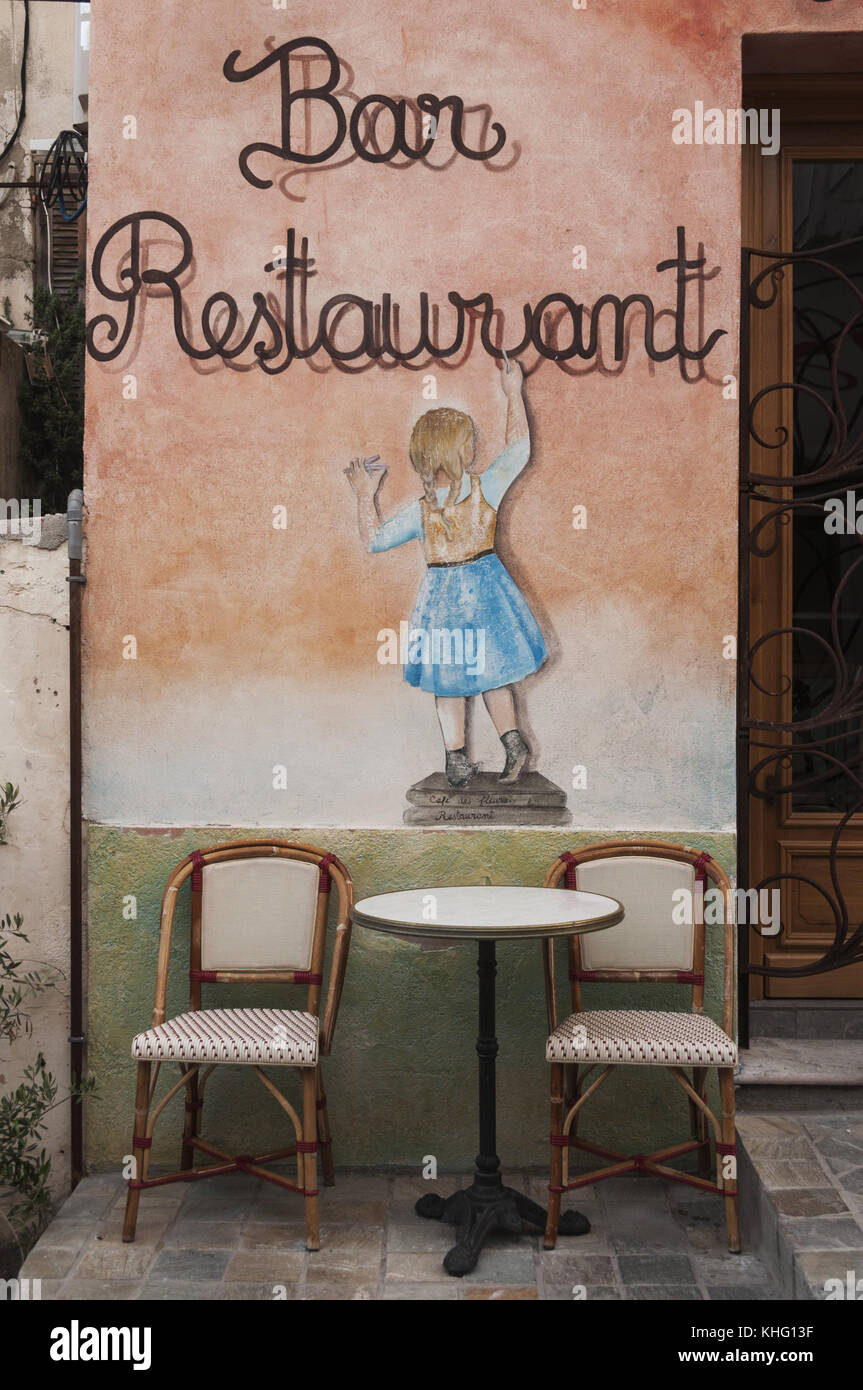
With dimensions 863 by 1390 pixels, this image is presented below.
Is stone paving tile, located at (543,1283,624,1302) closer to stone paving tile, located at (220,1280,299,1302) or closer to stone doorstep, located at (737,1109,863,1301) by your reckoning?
stone doorstep, located at (737,1109,863,1301)

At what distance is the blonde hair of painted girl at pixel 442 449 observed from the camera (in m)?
4.00

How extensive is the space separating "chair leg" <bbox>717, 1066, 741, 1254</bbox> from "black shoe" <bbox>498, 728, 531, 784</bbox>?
1124 millimetres

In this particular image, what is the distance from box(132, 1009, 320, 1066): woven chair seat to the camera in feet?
11.1

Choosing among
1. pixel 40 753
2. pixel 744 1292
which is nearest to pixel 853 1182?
pixel 744 1292

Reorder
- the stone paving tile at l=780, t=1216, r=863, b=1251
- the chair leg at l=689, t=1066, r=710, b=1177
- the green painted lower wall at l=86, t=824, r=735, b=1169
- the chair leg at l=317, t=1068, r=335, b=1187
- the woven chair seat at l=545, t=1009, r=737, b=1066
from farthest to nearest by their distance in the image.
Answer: the green painted lower wall at l=86, t=824, r=735, b=1169
the chair leg at l=317, t=1068, r=335, b=1187
the chair leg at l=689, t=1066, r=710, b=1177
the woven chair seat at l=545, t=1009, r=737, b=1066
the stone paving tile at l=780, t=1216, r=863, b=1251

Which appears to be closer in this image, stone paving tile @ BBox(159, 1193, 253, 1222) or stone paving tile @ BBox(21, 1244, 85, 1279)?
stone paving tile @ BBox(21, 1244, 85, 1279)

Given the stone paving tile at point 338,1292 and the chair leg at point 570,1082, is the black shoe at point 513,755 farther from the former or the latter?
the stone paving tile at point 338,1292

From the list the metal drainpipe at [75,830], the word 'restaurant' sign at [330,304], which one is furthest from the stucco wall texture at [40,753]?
the word 'restaurant' sign at [330,304]

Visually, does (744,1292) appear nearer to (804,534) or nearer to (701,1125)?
(701,1125)

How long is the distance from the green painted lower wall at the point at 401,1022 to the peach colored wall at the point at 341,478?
0.16m

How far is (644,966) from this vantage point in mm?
3842

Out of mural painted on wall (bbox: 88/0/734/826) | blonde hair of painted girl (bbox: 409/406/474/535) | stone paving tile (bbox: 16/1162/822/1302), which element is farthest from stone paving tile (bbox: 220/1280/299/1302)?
blonde hair of painted girl (bbox: 409/406/474/535)
